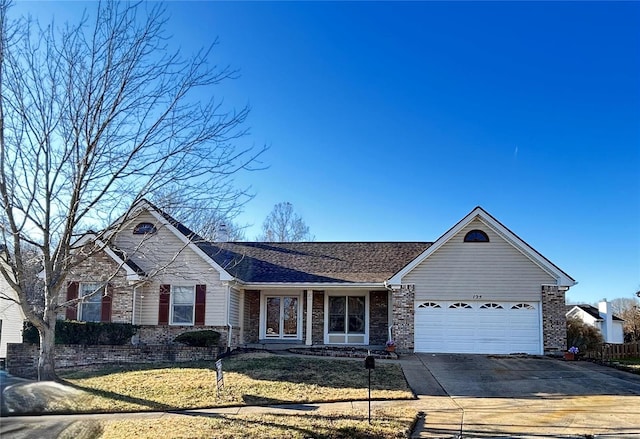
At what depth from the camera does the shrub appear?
74.2ft

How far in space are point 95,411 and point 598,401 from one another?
33.4 ft

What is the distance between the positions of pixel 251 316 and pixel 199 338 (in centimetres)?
473

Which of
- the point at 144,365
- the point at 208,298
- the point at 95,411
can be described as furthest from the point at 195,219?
the point at 208,298

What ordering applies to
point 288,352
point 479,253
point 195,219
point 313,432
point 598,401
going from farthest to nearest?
point 479,253, point 288,352, point 195,219, point 598,401, point 313,432

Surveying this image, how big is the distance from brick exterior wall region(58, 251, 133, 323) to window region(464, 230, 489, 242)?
12459mm

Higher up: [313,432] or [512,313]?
[512,313]

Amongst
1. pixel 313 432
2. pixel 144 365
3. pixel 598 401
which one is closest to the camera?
pixel 313 432

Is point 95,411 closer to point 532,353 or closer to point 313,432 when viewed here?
point 313,432

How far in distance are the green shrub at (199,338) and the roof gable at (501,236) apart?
6623 millimetres

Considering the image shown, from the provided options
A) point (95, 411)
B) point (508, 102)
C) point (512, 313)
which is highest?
point (508, 102)

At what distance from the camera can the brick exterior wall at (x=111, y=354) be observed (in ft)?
55.3

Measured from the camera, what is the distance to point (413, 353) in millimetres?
19500

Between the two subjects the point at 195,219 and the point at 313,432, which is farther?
the point at 195,219

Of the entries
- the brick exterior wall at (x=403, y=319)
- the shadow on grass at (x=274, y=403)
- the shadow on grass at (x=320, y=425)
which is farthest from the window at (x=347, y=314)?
the shadow on grass at (x=320, y=425)
